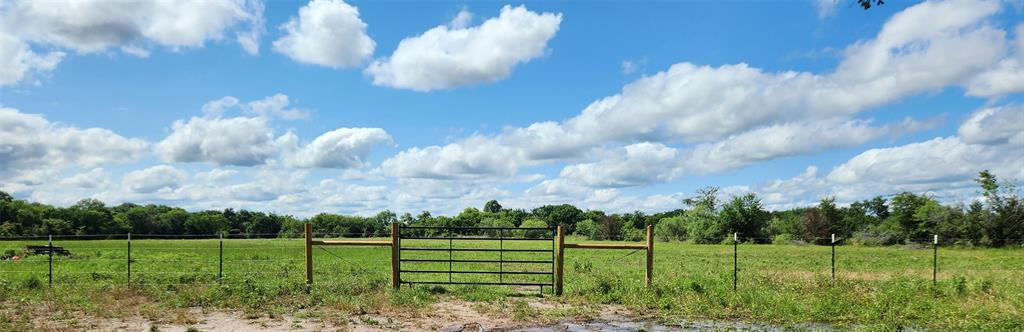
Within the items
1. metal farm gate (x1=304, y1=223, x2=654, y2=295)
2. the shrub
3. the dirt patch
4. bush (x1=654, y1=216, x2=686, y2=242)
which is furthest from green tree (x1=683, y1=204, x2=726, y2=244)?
the dirt patch

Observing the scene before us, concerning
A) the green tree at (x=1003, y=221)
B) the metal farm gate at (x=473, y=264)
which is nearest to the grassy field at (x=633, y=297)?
the metal farm gate at (x=473, y=264)

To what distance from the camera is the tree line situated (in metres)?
36.1

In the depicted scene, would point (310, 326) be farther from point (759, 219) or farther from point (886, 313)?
point (759, 219)

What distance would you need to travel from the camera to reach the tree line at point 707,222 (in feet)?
119

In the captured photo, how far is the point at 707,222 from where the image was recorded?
56.4 metres

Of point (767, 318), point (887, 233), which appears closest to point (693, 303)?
point (767, 318)

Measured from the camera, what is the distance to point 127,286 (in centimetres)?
1352

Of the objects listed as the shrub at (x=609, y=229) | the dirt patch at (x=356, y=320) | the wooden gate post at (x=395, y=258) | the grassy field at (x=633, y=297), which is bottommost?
the shrub at (x=609, y=229)

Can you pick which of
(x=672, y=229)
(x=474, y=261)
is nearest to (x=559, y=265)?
(x=474, y=261)

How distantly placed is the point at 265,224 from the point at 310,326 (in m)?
82.7

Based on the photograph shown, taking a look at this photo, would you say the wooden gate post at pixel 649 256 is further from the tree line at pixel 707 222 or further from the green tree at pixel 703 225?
the green tree at pixel 703 225

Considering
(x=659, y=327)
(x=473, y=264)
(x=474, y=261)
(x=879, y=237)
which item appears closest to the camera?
(x=659, y=327)

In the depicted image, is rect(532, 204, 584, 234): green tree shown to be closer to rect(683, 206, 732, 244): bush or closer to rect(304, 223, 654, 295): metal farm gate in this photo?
rect(683, 206, 732, 244): bush

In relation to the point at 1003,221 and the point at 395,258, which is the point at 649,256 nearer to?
the point at 395,258
